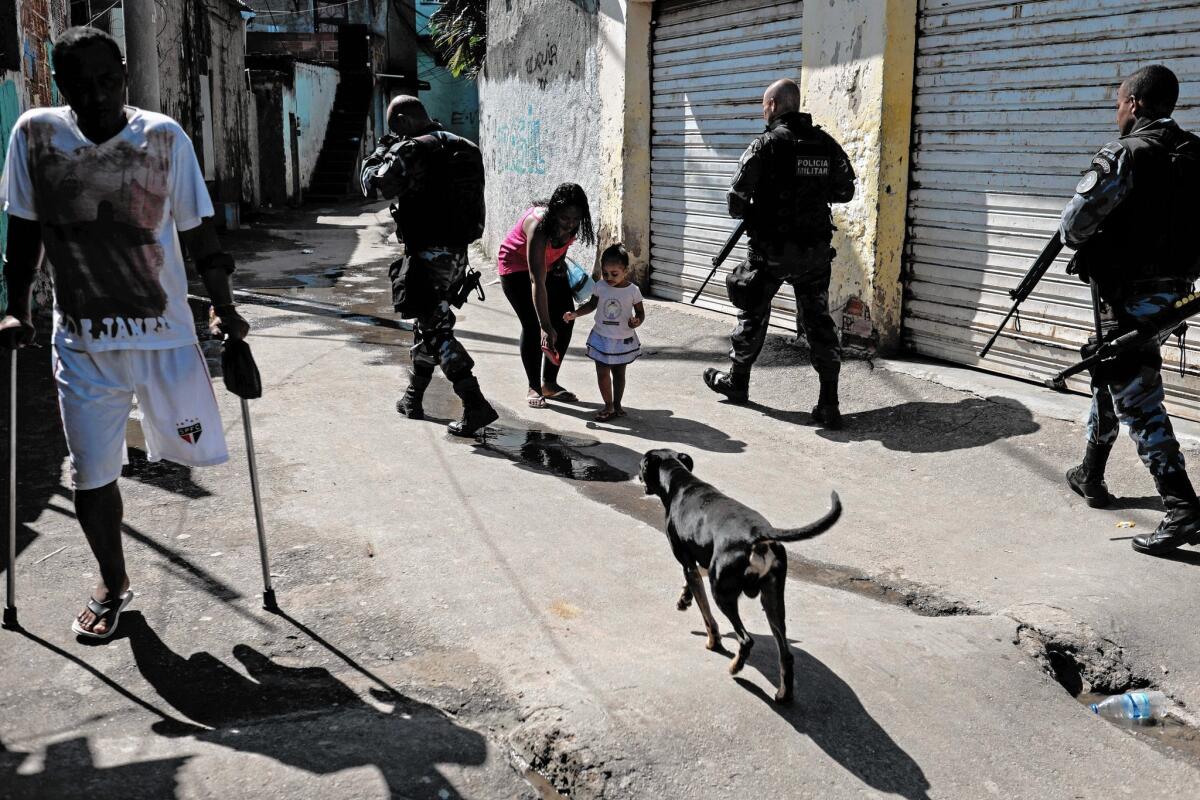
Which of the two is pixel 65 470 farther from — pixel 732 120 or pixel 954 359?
pixel 732 120

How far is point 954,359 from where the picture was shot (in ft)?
22.9

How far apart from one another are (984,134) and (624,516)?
3.48m

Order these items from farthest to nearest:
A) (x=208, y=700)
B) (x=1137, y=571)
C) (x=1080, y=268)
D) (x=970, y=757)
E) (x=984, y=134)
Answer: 1. (x=984, y=134)
2. (x=1080, y=268)
3. (x=1137, y=571)
4. (x=208, y=700)
5. (x=970, y=757)

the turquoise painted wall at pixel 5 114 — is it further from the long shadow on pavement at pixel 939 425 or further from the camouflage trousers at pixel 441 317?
the long shadow on pavement at pixel 939 425

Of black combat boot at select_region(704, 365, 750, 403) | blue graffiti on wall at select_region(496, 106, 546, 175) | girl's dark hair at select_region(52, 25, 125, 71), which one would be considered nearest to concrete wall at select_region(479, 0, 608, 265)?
blue graffiti on wall at select_region(496, 106, 546, 175)

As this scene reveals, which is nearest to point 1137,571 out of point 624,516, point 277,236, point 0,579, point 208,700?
point 624,516

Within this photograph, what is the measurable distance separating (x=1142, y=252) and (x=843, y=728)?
8.16ft

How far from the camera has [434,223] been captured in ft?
19.6

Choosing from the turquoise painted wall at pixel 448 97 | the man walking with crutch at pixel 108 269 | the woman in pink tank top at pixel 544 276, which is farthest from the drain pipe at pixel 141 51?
the turquoise painted wall at pixel 448 97

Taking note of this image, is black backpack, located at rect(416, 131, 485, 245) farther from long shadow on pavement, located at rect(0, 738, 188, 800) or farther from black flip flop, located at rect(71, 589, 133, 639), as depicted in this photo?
long shadow on pavement, located at rect(0, 738, 188, 800)

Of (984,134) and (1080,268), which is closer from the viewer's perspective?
(1080,268)

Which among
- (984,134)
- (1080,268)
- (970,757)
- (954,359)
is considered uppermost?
(984,134)

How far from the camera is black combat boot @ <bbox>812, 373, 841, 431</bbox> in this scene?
6398 mm

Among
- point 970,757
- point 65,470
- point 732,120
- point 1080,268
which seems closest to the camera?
point 970,757
